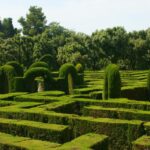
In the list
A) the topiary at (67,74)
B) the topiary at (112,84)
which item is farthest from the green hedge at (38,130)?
the topiary at (67,74)

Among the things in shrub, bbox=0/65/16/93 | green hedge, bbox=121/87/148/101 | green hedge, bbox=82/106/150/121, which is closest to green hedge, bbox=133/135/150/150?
green hedge, bbox=82/106/150/121

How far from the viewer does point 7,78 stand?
2752cm

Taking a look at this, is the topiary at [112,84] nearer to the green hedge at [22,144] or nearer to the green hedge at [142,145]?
the green hedge at [142,145]

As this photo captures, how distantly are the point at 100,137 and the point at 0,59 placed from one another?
36295 millimetres

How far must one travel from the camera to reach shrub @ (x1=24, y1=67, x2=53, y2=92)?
1045 inches

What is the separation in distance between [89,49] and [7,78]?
112 ft

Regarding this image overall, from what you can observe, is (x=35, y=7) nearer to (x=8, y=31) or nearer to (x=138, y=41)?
(x=8, y=31)

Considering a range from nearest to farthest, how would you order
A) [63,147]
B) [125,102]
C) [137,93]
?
1. [63,147]
2. [125,102]
3. [137,93]

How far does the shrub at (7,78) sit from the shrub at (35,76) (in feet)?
3.31

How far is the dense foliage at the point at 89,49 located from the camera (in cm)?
5316

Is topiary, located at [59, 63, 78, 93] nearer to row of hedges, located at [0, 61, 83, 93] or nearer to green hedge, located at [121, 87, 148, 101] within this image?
row of hedges, located at [0, 61, 83, 93]

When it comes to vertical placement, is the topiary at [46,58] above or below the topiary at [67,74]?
above

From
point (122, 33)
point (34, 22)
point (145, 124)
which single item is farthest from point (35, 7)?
point (145, 124)

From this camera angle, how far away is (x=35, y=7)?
109 m
